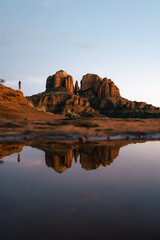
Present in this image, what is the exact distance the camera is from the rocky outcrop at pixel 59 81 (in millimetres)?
170500

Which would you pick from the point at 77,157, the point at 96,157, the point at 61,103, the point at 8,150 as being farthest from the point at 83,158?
the point at 61,103

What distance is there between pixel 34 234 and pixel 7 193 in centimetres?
124

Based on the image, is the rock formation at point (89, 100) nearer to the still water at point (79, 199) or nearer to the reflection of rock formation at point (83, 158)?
the reflection of rock formation at point (83, 158)

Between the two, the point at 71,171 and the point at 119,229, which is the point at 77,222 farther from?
the point at 71,171

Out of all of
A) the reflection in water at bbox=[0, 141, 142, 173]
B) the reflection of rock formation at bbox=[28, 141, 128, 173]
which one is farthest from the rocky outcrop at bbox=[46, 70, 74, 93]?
the reflection of rock formation at bbox=[28, 141, 128, 173]

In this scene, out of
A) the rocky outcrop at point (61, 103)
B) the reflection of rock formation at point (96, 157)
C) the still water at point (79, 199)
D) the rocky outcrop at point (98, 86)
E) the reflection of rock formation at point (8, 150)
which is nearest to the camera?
the still water at point (79, 199)

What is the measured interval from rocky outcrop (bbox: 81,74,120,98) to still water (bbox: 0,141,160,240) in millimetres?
158705

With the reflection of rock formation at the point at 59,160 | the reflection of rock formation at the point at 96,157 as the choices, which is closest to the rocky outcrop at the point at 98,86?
the reflection of rock formation at the point at 96,157

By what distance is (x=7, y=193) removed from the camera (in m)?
3.37

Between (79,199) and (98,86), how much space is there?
170 meters

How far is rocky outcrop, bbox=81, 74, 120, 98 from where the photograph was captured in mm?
162625

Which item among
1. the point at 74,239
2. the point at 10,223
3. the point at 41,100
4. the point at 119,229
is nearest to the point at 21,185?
the point at 10,223

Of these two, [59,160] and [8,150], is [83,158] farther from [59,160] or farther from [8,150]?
[8,150]

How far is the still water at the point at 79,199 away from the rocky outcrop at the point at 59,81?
542ft
